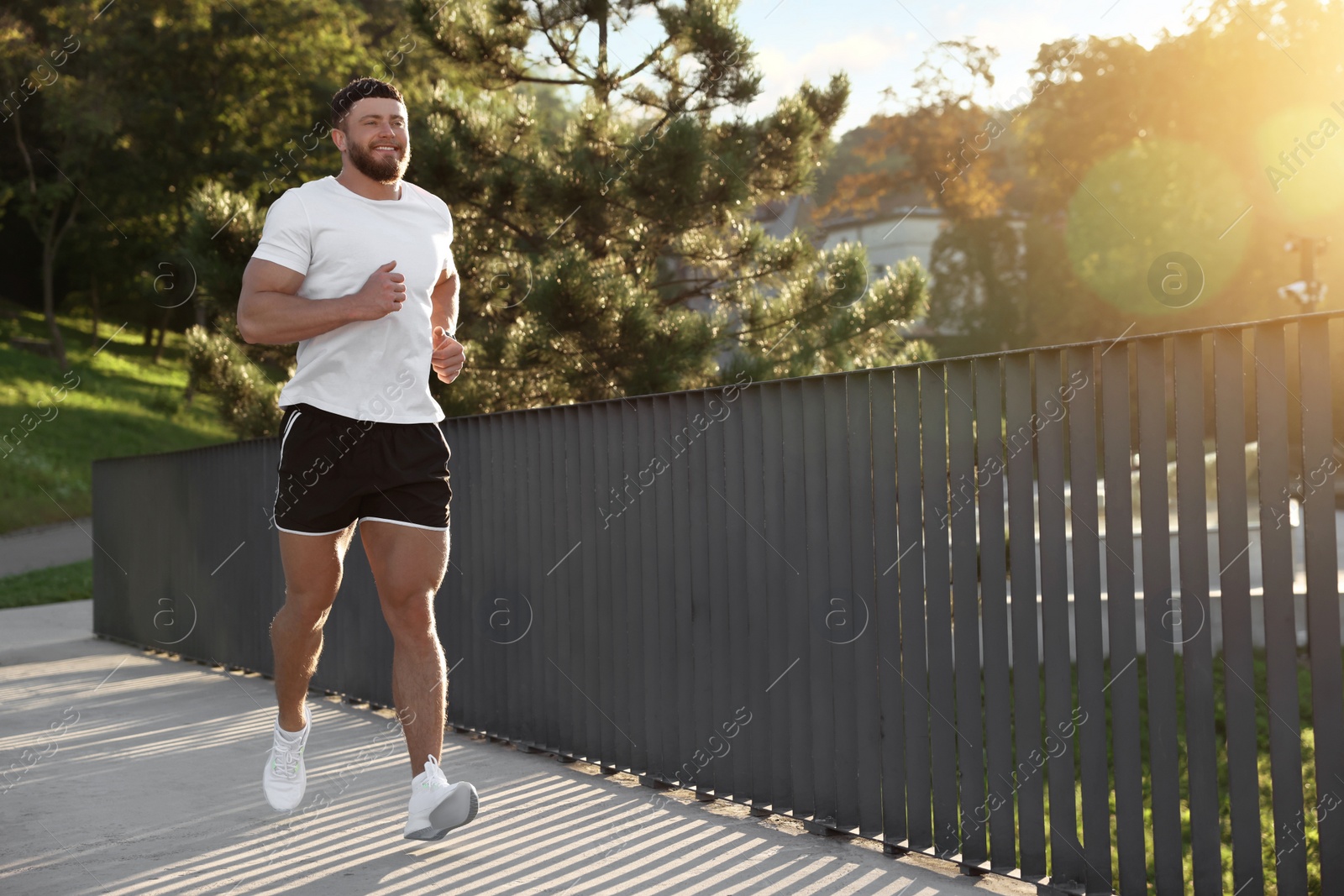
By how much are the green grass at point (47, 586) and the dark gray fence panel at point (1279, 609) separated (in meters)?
12.3

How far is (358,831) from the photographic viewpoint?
11.8 ft

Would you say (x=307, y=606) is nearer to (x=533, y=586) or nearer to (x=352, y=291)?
(x=352, y=291)

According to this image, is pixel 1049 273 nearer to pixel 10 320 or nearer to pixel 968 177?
pixel 968 177

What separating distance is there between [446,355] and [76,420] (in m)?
25.0

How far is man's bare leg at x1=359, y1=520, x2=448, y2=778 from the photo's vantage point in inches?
131

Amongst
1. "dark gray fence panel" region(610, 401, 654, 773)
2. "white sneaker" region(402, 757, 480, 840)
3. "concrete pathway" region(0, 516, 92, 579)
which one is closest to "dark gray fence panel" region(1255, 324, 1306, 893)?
"white sneaker" region(402, 757, 480, 840)

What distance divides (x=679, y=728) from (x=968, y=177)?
2039cm

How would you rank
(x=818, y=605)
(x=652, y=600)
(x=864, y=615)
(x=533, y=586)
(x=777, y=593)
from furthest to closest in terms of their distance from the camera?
1. (x=533, y=586)
2. (x=652, y=600)
3. (x=777, y=593)
4. (x=818, y=605)
5. (x=864, y=615)

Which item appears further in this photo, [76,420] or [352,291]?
[76,420]

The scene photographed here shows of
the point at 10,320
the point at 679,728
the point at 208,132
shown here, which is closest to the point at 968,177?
the point at 208,132

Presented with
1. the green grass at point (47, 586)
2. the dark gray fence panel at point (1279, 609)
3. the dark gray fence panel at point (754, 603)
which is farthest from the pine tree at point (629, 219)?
the dark gray fence panel at point (1279, 609)

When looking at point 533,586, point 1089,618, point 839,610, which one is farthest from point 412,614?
point 1089,618

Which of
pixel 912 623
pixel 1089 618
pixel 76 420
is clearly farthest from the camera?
pixel 76 420

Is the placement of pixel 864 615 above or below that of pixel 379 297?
below
